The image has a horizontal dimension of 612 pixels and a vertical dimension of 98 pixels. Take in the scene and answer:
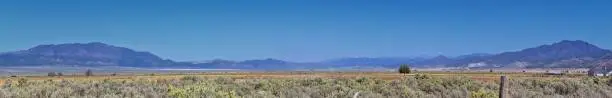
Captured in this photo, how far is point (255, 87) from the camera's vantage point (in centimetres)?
2666

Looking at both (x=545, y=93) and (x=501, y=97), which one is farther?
(x=545, y=93)

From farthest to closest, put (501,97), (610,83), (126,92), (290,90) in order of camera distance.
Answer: (610,83)
(290,90)
(126,92)
(501,97)

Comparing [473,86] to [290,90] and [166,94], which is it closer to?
[290,90]

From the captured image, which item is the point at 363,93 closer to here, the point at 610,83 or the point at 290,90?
the point at 290,90

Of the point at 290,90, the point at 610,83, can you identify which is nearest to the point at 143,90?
the point at 290,90

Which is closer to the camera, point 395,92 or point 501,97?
point 501,97

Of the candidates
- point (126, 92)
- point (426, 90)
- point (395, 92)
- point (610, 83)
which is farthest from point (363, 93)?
point (610, 83)

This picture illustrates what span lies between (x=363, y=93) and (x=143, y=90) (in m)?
5.77

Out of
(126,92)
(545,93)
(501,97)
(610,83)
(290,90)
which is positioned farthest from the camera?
(610,83)

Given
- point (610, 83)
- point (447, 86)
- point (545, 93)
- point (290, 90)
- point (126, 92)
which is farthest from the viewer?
point (610, 83)

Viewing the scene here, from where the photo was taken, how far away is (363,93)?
23141 millimetres

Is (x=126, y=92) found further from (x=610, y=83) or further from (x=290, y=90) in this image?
(x=610, y=83)

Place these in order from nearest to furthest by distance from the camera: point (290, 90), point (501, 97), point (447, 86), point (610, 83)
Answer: point (501, 97)
point (290, 90)
point (447, 86)
point (610, 83)

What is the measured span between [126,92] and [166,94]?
39.0 inches
